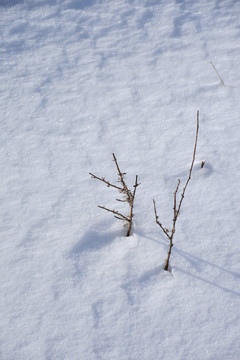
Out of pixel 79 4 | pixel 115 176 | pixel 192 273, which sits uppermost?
pixel 79 4

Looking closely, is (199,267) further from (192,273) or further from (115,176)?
(115,176)

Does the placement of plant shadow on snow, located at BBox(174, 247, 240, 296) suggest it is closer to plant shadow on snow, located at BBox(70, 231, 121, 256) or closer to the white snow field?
the white snow field

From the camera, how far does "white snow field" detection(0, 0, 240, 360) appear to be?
178 cm

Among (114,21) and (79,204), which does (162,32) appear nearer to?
(114,21)

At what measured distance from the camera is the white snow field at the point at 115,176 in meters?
1.78

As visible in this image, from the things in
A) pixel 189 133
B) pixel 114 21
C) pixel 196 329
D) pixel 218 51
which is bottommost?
pixel 196 329

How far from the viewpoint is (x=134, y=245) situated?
205 centimetres

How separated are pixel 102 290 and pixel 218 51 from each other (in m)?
2.37

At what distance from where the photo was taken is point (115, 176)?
239 cm

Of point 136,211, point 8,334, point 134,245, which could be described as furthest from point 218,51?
point 8,334

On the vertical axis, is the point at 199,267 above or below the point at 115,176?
below

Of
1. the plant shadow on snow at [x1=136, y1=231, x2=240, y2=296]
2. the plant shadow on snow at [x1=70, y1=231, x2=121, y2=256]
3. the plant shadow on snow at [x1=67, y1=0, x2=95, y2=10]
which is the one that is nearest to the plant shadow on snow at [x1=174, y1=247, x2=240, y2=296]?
the plant shadow on snow at [x1=136, y1=231, x2=240, y2=296]

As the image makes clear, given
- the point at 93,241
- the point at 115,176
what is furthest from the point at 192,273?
the point at 115,176

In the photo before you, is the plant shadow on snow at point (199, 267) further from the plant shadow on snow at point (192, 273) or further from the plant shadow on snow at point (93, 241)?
the plant shadow on snow at point (93, 241)
